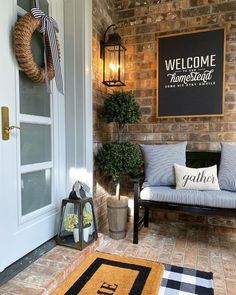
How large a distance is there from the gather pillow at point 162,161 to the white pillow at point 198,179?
133 mm

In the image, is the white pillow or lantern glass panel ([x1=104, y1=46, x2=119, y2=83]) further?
lantern glass panel ([x1=104, y1=46, x2=119, y2=83])

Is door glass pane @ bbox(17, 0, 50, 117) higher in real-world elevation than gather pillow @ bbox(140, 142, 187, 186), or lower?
higher

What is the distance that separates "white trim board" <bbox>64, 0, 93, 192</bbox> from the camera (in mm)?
2037

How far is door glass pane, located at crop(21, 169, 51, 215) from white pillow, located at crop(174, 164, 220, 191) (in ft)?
3.82

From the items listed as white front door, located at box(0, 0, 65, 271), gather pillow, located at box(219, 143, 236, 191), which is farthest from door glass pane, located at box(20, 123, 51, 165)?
gather pillow, located at box(219, 143, 236, 191)

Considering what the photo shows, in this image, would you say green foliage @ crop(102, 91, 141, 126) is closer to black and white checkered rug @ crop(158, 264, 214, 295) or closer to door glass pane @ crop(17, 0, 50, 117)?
door glass pane @ crop(17, 0, 50, 117)

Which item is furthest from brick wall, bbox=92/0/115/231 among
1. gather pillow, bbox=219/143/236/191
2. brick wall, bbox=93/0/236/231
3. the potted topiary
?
gather pillow, bbox=219/143/236/191

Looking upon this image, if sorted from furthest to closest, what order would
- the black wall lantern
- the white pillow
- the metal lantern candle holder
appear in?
the black wall lantern, the white pillow, the metal lantern candle holder

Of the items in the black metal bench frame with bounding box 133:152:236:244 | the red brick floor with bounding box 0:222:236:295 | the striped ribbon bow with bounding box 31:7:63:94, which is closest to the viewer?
the red brick floor with bounding box 0:222:236:295

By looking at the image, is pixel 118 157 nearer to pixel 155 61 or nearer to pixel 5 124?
pixel 5 124

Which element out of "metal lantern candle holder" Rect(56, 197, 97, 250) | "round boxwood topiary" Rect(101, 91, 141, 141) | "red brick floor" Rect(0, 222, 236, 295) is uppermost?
"round boxwood topiary" Rect(101, 91, 141, 141)

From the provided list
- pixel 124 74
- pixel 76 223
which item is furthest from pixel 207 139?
pixel 76 223

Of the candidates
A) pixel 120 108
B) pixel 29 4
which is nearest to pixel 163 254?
pixel 120 108

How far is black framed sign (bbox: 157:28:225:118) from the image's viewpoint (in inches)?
94.7
